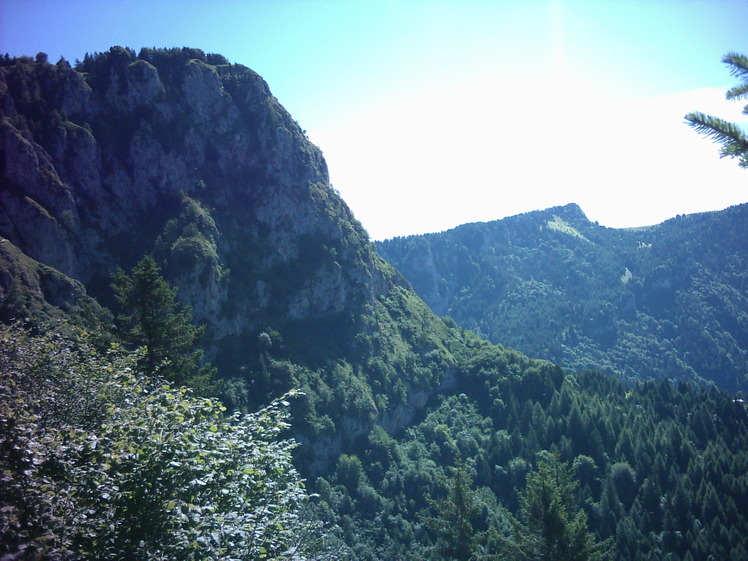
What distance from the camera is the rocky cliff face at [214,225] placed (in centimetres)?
6488

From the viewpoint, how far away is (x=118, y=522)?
30.1 feet

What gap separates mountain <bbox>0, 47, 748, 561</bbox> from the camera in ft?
210

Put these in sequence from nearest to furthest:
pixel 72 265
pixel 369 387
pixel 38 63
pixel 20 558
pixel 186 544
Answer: pixel 20 558 → pixel 186 544 → pixel 72 265 → pixel 38 63 → pixel 369 387

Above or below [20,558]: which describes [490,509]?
below

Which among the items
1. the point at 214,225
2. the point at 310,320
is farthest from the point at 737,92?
the point at 310,320

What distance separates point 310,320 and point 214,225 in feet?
84.7

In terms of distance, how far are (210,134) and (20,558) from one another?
310 feet

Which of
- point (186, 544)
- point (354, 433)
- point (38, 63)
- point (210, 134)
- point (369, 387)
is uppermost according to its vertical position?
point (38, 63)

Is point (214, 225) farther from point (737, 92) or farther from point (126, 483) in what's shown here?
point (737, 92)

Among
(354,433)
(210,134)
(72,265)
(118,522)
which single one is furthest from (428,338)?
(118,522)

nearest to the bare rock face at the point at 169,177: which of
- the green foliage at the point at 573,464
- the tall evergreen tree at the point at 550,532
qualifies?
the green foliage at the point at 573,464

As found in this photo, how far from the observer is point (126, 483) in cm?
963

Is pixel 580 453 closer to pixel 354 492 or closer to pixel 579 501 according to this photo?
pixel 579 501

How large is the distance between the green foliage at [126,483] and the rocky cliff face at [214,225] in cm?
4762
